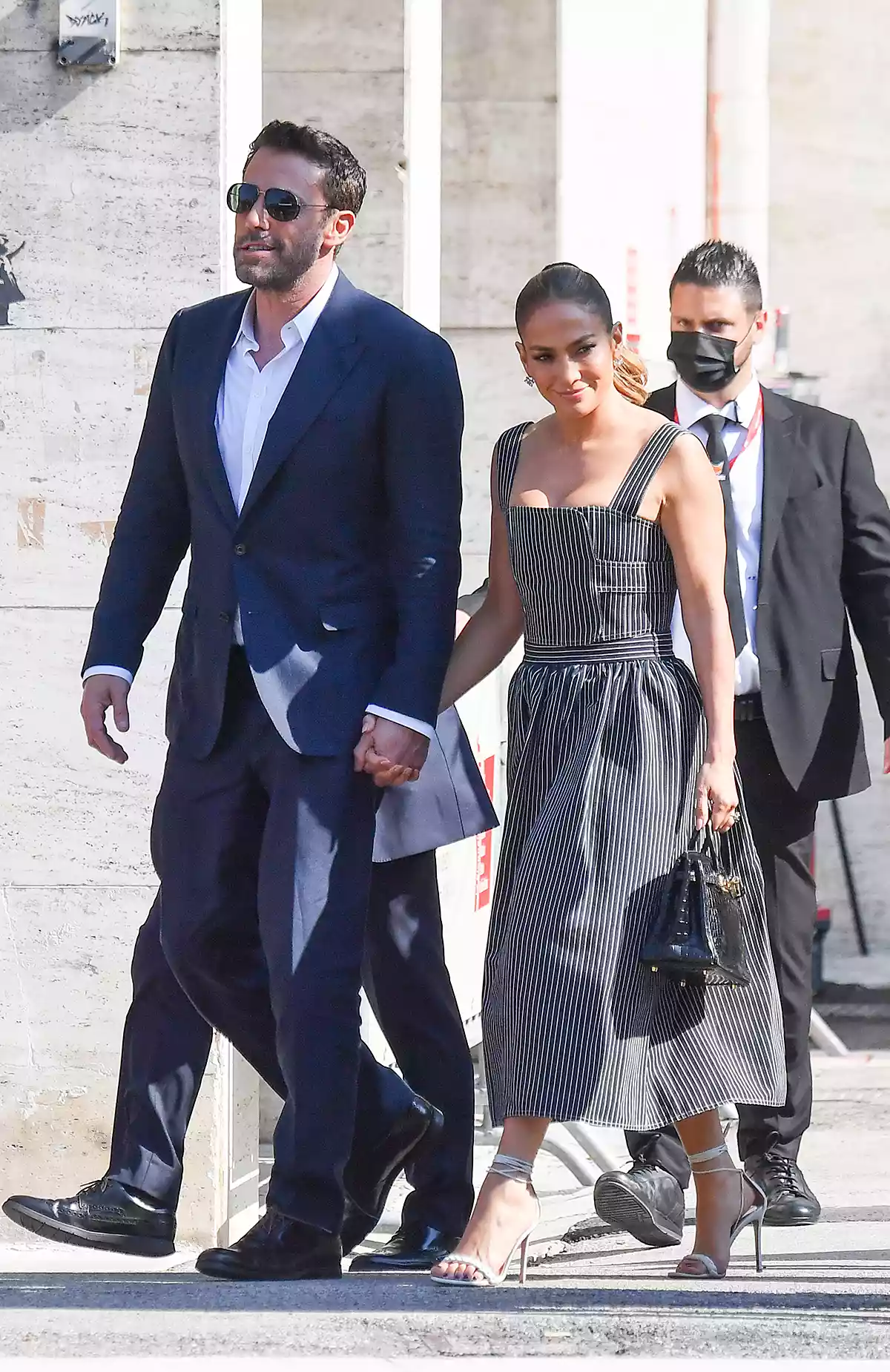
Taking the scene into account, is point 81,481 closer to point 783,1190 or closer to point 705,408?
point 705,408

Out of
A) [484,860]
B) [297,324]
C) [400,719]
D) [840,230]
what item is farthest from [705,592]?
[840,230]

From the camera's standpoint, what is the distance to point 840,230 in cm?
1107

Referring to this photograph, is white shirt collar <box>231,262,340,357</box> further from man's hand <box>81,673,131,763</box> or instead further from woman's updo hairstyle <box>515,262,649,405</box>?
man's hand <box>81,673,131,763</box>

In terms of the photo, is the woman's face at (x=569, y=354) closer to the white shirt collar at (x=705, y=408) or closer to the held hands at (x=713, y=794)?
the held hands at (x=713, y=794)

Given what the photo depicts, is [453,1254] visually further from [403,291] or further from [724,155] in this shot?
[724,155]

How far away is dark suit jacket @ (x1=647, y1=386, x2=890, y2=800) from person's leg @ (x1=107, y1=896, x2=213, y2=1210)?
57.9 inches

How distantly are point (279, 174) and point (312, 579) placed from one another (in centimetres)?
71

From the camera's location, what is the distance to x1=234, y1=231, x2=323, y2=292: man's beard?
3.98m

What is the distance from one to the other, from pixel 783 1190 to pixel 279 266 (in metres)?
2.46

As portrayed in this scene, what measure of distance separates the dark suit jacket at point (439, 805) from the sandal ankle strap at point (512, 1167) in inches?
26.6

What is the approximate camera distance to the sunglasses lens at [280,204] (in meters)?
3.96

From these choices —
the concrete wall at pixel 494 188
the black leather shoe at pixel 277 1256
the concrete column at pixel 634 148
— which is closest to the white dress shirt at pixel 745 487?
the black leather shoe at pixel 277 1256

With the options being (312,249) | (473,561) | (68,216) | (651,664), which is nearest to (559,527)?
(651,664)

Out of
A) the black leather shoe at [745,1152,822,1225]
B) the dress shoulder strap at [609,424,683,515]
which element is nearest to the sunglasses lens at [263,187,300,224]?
the dress shoulder strap at [609,424,683,515]
